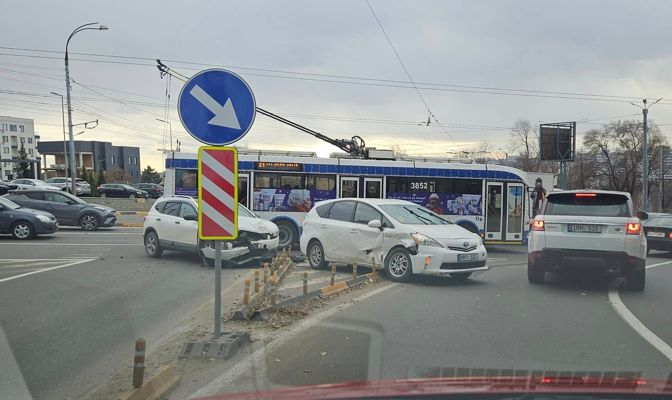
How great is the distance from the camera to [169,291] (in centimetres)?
984

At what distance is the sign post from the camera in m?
5.80

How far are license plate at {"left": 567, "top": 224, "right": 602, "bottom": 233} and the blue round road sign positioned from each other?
6.48 meters

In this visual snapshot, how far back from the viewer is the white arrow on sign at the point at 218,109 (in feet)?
19.0

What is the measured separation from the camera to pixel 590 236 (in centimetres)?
970

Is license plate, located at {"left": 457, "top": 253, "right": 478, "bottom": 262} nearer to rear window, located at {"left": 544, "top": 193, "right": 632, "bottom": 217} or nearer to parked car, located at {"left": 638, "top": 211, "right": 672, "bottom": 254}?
rear window, located at {"left": 544, "top": 193, "right": 632, "bottom": 217}

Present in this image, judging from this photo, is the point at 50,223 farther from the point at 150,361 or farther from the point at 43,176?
the point at 43,176

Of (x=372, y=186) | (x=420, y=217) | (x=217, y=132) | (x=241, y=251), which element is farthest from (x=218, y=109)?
(x=372, y=186)

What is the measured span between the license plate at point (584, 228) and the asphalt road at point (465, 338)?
109 centimetres

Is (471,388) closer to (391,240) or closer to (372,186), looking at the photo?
(391,240)

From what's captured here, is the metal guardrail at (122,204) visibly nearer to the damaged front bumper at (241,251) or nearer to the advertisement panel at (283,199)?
the advertisement panel at (283,199)

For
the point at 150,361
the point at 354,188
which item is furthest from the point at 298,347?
the point at 354,188

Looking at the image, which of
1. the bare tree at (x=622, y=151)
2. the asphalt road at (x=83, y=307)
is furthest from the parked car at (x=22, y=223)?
the bare tree at (x=622, y=151)

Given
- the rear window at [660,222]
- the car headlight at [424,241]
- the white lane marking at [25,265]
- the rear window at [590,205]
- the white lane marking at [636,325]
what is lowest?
the white lane marking at [25,265]

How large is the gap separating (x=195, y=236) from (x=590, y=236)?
8.65 m
